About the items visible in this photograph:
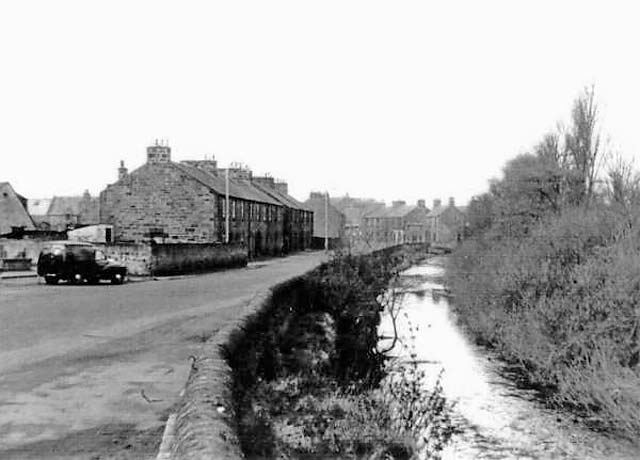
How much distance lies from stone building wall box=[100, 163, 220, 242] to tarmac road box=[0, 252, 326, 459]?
18258mm

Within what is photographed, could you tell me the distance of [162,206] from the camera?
120 ft

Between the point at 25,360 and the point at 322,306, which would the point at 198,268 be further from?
the point at 25,360

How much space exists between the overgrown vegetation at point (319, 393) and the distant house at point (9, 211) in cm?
3882

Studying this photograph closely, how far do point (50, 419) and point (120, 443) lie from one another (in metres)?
1.03

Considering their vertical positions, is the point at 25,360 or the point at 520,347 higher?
the point at 25,360

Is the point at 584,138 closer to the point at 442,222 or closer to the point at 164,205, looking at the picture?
the point at 164,205

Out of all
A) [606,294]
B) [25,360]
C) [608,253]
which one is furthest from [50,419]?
[608,253]

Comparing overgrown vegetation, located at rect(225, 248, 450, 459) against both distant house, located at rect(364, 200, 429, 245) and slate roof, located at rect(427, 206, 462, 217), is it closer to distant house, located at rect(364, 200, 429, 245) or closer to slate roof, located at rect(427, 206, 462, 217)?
slate roof, located at rect(427, 206, 462, 217)

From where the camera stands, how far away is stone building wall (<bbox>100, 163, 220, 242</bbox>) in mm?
36219

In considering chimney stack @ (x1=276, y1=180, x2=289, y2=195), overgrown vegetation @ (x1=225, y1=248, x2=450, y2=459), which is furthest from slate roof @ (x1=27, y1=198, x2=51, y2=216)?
overgrown vegetation @ (x1=225, y1=248, x2=450, y2=459)

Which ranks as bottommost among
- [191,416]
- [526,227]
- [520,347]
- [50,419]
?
[520,347]

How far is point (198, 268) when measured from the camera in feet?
95.6

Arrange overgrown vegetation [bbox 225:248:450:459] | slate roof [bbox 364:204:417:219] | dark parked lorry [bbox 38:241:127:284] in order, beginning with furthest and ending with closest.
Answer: slate roof [bbox 364:204:417:219], dark parked lorry [bbox 38:241:127:284], overgrown vegetation [bbox 225:248:450:459]

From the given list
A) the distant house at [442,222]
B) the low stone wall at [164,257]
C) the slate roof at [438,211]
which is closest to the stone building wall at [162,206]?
the low stone wall at [164,257]
